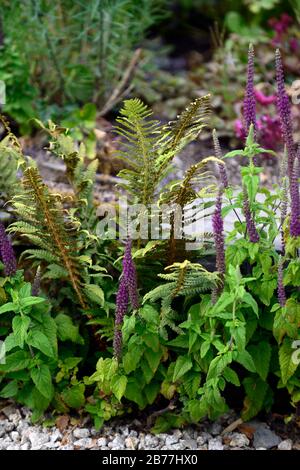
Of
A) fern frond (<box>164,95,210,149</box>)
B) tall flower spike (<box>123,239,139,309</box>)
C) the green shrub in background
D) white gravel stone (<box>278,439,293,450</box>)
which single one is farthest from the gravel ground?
the green shrub in background

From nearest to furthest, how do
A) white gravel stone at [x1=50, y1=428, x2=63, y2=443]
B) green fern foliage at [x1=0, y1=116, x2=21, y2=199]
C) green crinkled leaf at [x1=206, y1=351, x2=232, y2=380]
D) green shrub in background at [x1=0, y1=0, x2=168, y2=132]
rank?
green crinkled leaf at [x1=206, y1=351, x2=232, y2=380], white gravel stone at [x1=50, y1=428, x2=63, y2=443], green fern foliage at [x1=0, y1=116, x2=21, y2=199], green shrub in background at [x1=0, y1=0, x2=168, y2=132]

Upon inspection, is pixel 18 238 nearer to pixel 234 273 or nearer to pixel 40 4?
pixel 234 273

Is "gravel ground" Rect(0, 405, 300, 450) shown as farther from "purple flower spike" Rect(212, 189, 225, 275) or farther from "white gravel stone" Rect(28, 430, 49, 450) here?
"purple flower spike" Rect(212, 189, 225, 275)

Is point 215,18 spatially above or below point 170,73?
above

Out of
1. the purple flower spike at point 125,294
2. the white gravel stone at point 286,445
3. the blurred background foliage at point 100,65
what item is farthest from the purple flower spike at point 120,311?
the blurred background foliage at point 100,65

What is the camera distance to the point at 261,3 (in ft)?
20.2

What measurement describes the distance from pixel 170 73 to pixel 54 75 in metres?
1.42

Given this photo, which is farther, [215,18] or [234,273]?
[215,18]

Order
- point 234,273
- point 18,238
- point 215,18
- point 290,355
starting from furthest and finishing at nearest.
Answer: point 215,18, point 18,238, point 290,355, point 234,273

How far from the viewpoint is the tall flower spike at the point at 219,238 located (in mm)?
2655

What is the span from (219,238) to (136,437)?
3.32 feet

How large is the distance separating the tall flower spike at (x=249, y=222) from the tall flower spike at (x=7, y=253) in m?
0.91

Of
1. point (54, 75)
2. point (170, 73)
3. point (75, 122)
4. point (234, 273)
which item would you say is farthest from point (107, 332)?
point (170, 73)

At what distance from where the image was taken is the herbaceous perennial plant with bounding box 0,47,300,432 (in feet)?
9.32
